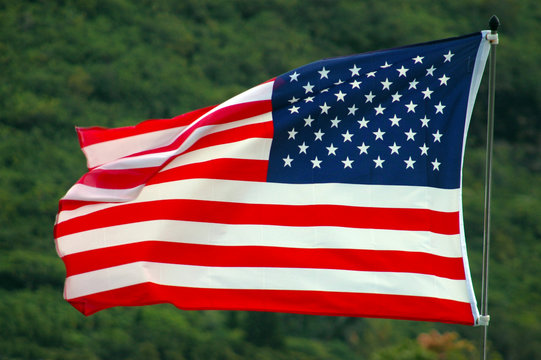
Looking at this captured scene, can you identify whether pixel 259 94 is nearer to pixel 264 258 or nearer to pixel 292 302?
pixel 264 258

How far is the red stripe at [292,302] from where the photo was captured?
4688 mm

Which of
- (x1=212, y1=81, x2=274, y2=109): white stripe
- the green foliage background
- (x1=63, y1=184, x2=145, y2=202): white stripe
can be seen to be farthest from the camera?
the green foliage background

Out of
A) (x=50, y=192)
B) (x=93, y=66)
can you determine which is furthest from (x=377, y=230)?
(x=93, y=66)

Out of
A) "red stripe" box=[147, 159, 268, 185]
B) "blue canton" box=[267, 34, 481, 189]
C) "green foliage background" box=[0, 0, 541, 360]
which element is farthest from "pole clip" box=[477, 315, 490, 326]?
"green foliage background" box=[0, 0, 541, 360]

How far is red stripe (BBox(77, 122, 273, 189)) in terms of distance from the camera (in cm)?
506

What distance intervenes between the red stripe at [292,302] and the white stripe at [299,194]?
0.48 meters

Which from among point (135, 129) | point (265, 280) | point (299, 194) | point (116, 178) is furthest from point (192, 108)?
point (265, 280)

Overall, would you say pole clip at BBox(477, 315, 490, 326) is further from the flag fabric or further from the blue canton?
the blue canton

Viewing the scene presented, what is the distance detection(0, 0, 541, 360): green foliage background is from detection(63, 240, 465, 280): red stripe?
18.7 meters

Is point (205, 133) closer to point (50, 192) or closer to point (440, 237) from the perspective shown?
point (440, 237)

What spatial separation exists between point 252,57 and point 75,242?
31.2 meters

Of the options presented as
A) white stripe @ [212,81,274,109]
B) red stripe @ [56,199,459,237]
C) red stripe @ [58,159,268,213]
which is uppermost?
white stripe @ [212,81,274,109]

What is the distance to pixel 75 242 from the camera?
5.17 metres

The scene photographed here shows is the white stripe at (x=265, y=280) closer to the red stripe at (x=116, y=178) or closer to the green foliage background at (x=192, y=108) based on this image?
the red stripe at (x=116, y=178)
